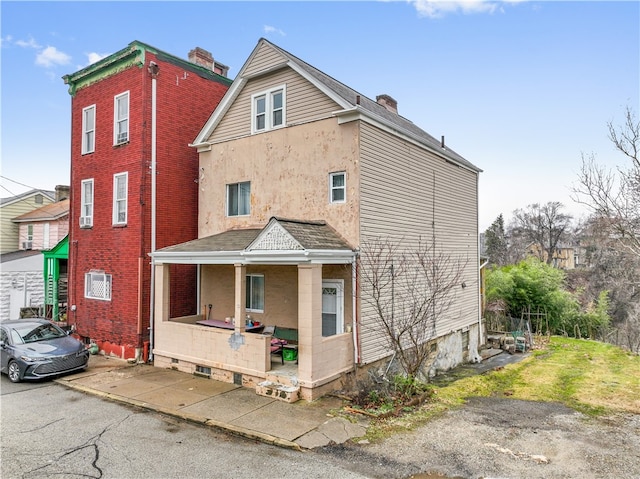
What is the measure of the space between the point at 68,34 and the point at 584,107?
18.2 m

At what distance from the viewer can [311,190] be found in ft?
40.3

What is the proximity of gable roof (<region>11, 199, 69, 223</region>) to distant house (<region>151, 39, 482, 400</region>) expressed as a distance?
43.2 ft

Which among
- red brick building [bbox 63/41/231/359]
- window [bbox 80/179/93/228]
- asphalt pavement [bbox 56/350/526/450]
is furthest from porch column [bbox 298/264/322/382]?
window [bbox 80/179/93/228]

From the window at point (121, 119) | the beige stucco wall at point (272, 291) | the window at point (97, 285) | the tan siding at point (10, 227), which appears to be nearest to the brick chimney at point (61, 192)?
the tan siding at point (10, 227)

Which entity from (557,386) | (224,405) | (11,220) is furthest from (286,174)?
(11,220)

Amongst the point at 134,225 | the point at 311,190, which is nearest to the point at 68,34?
the point at 134,225

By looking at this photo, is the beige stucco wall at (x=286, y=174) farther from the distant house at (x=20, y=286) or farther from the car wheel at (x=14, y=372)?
the distant house at (x=20, y=286)

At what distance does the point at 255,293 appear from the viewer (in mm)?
13859

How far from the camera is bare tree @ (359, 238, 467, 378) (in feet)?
35.4

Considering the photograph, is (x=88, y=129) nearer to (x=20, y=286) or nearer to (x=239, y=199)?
(x=239, y=199)

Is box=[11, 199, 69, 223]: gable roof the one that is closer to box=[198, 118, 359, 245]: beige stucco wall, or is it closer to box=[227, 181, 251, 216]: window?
box=[198, 118, 359, 245]: beige stucco wall

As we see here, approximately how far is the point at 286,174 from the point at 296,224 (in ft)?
8.92

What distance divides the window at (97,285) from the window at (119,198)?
7.29 feet

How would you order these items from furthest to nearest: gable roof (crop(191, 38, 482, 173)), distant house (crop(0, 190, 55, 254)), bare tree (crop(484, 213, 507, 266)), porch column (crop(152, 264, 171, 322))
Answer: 1. bare tree (crop(484, 213, 507, 266))
2. distant house (crop(0, 190, 55, 254))
3. porch column (crop(152, 264, 171, 322))
4. gable roof (crop(191, 38, 482, 173))
